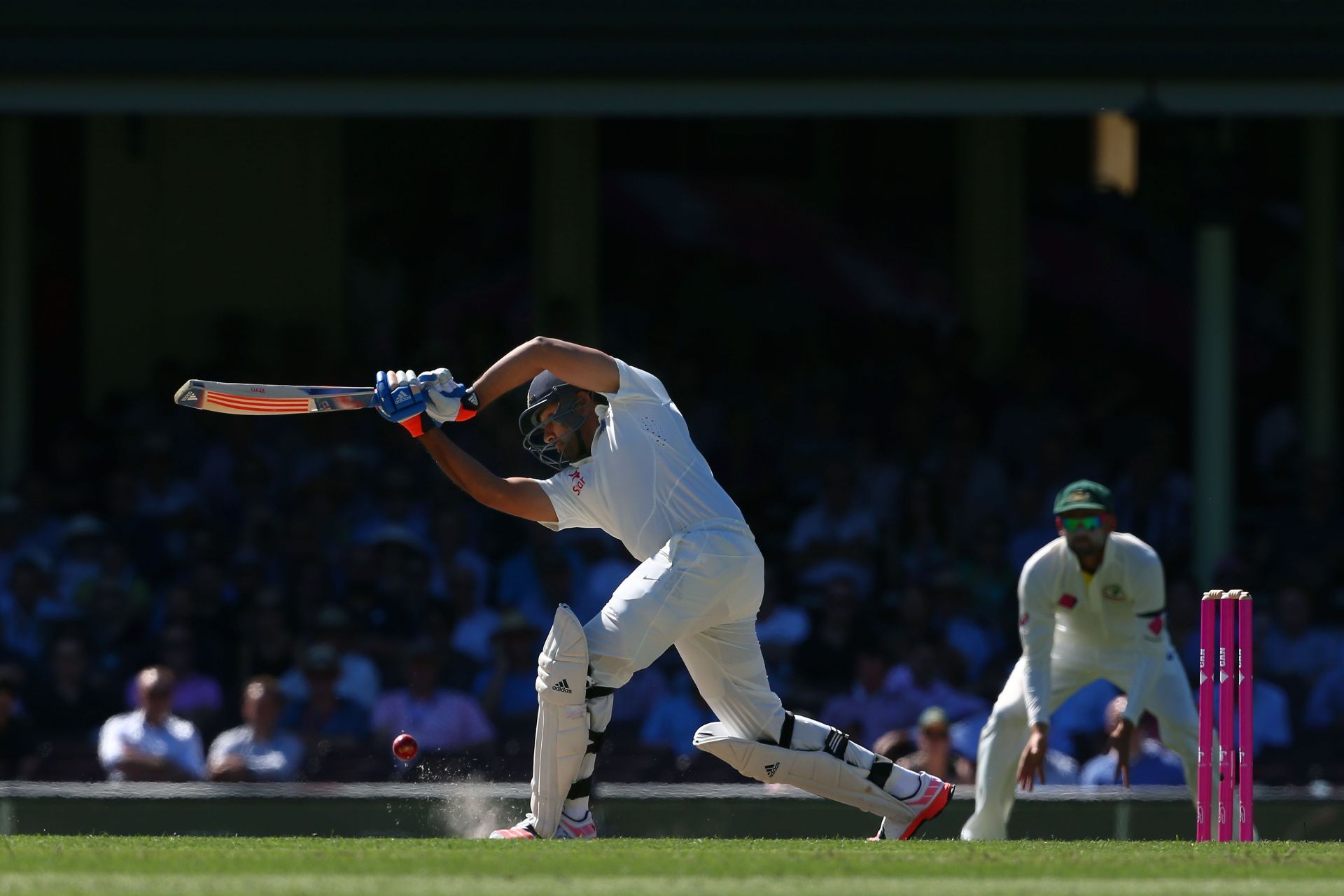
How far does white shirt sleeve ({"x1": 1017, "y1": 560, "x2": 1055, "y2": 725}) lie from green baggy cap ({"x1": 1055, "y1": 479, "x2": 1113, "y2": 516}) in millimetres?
244

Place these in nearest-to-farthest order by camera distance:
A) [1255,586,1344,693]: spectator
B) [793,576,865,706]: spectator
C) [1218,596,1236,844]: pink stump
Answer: [1218,596,1236,844]: pink stump < [793,576,865,706]: spectator < [1255,586,1344,693]: spectator

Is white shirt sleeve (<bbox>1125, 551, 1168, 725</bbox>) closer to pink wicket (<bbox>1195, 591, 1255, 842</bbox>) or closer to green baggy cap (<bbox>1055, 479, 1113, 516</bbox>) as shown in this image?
green baggy cap (<bbox>1055, 479, 1113, 516</bbox>)

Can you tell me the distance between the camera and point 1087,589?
8039 mm

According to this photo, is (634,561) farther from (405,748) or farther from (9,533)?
(405,748)

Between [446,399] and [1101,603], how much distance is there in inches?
115

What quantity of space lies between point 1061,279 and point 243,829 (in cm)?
705

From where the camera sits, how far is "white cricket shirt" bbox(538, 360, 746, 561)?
639 cm

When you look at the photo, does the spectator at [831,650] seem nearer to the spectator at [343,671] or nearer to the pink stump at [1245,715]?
the spectator at [343,671]

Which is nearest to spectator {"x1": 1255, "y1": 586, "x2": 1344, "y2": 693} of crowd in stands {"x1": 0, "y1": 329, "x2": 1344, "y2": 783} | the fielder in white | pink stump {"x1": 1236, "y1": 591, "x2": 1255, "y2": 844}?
crowd in stands {"x1": 0, "y1": 329, "x2": 1344, "y2": 783}

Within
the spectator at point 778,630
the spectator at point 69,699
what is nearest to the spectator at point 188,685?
the spectator at point 69,699

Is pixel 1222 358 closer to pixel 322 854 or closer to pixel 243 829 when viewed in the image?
pixel 243 829

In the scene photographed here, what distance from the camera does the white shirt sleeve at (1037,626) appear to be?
7.77 m

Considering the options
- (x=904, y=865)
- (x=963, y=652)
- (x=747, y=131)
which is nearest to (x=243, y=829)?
(x=904, y=865)

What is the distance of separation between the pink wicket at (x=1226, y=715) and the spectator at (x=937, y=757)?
7.44 ft
